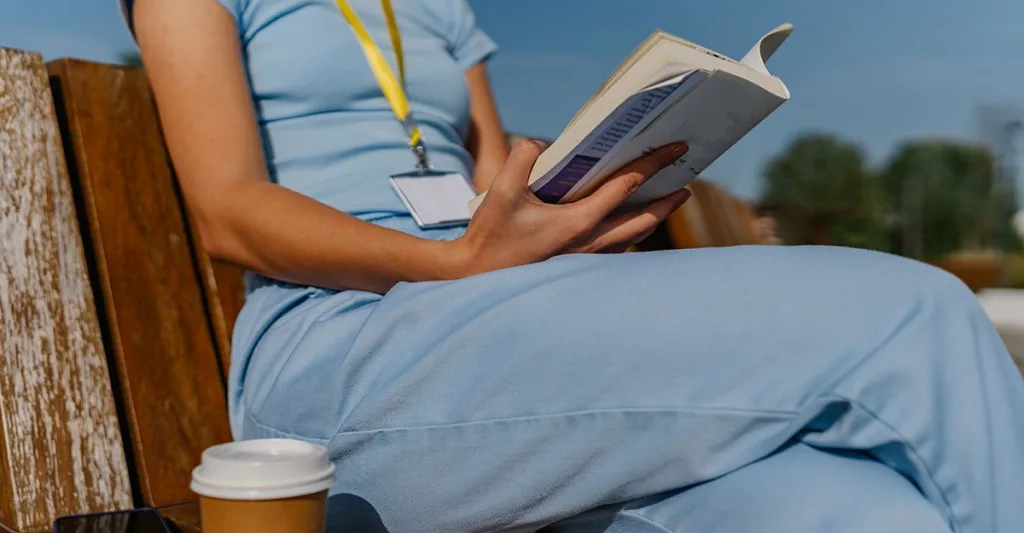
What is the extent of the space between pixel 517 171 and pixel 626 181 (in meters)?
0.17

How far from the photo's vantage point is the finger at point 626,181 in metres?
1.62

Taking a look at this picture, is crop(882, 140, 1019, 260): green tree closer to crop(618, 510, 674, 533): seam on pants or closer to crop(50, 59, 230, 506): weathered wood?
crop(50, 59, 230, 506): weathered wood

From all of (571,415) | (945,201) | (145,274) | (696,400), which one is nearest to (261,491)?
(571,415)

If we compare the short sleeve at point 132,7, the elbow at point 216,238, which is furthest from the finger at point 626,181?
the short sleeve at point 132,7

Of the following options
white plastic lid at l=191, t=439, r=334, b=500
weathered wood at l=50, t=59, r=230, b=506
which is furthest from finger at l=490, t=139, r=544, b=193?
weathered wood at l=50, t=59, r=230, b=506

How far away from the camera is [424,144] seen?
6.80 feet

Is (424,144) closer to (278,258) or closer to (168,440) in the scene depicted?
(278,258)

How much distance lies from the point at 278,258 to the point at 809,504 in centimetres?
90

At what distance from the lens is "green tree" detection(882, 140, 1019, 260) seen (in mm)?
Answer: 46094

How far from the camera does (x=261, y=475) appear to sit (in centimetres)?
126

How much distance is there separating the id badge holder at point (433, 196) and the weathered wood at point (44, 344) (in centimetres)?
61

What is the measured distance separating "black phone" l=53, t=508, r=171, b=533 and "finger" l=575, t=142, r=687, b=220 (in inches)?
29.8

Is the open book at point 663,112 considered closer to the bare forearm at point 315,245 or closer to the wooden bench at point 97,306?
the bare forearm at point 315,245

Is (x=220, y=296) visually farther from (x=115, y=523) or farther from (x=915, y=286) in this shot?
(x=915, y=286)
